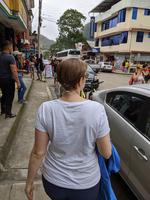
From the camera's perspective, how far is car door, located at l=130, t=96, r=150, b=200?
2.56 meters

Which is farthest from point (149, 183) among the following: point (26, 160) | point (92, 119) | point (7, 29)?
point (7, 29)

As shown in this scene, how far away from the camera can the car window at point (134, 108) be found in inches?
114

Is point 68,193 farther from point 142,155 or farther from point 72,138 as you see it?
point 142,155

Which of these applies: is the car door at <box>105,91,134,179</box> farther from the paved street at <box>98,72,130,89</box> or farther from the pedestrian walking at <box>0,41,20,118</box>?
the paved street at <box>98,72,130,89</box>

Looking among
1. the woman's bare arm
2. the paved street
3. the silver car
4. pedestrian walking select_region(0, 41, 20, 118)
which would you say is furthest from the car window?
the paved street

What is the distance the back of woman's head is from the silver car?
139 centimetres

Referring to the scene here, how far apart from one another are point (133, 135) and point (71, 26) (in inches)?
2368

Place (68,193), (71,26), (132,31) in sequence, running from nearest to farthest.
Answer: (68,193), (132,31), (71,26)

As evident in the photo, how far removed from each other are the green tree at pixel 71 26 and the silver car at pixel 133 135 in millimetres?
58590

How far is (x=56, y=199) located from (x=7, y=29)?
13274mm

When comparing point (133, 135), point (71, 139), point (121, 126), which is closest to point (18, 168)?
point (121, 126)

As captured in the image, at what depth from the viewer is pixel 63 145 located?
165cm

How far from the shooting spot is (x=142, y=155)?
262 centimetres

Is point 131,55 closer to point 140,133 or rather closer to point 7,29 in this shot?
point 7,29
